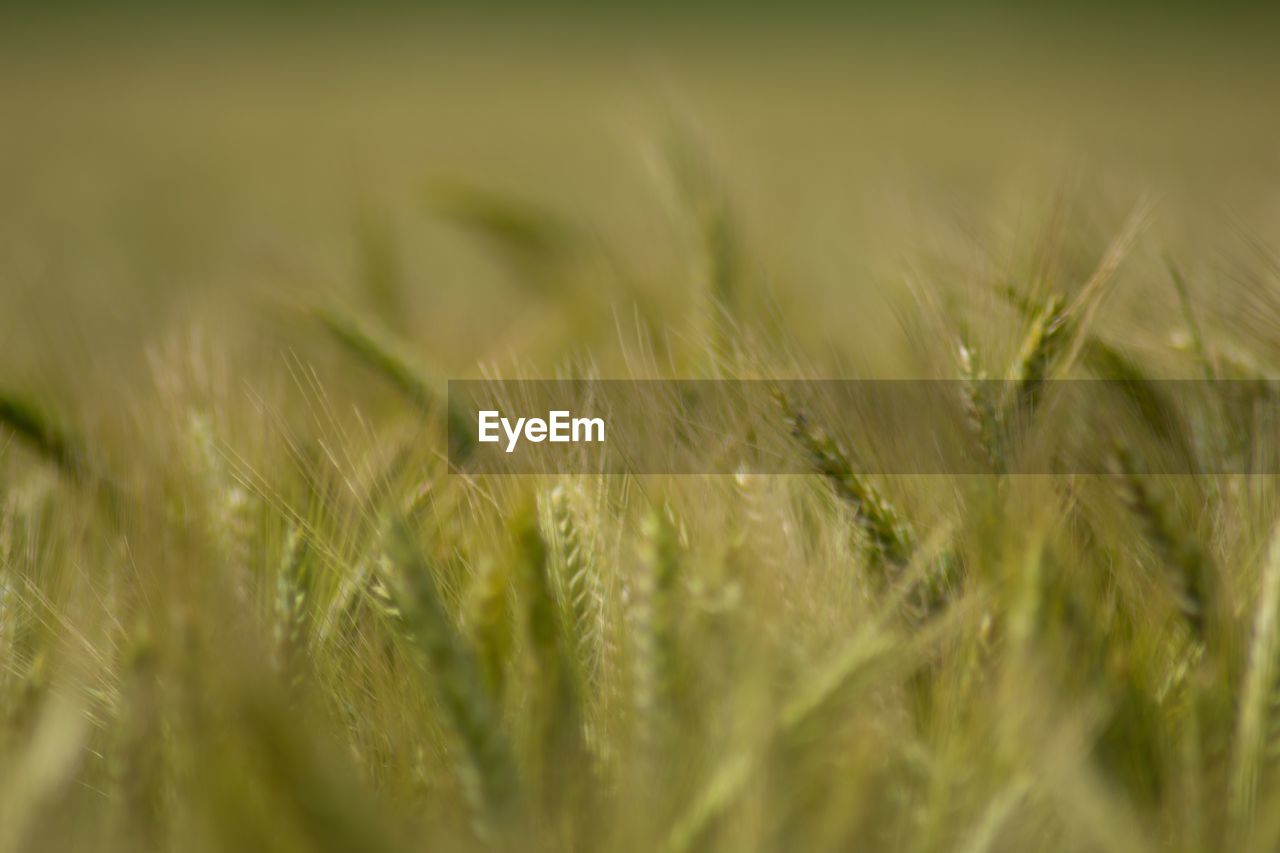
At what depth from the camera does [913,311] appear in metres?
0.60

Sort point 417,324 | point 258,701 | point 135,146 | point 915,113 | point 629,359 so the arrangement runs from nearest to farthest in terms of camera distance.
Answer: point 258,701 < point 629,359 < point 417,324 < point 135,146 < point 915,113

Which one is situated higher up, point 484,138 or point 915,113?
point 915,113

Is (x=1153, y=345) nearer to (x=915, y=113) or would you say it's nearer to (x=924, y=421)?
(x=924, y=421)

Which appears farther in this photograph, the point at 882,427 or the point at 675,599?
the point at 882,427

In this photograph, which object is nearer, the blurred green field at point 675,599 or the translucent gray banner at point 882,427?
the blurred green field at point 675,599

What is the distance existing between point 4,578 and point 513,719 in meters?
0.24

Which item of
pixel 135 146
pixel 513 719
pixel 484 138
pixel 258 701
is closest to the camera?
pixel 258 701

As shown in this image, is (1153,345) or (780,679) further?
(1153,345)

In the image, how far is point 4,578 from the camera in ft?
1.50

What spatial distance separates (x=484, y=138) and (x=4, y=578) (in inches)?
114

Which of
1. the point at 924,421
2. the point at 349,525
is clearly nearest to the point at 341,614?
the point at 349,525

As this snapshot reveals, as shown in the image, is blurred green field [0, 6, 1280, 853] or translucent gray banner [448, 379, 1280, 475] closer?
blurred green field [0, 6, 1280, 853]

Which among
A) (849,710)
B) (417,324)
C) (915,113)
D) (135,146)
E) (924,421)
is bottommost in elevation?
(849,710)

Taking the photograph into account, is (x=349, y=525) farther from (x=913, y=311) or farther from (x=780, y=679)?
(x=913, y=311)
